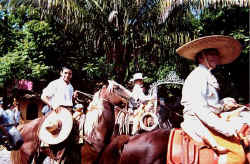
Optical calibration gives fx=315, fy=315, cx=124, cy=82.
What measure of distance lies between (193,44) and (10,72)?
12.9 m

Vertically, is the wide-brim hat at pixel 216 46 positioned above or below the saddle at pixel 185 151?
above

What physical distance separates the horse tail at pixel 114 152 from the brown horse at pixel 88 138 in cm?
140

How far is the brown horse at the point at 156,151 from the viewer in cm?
352

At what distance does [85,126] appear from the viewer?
589 centimetres

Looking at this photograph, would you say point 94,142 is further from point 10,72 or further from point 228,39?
point 10,72

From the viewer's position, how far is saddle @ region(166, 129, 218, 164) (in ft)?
11.5

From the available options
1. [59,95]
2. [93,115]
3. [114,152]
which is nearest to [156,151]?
[114,152]

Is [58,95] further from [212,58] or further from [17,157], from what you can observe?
[212,58]

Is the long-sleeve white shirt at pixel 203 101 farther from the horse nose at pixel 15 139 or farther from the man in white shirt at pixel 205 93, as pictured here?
the horse nose at pixel 15 139

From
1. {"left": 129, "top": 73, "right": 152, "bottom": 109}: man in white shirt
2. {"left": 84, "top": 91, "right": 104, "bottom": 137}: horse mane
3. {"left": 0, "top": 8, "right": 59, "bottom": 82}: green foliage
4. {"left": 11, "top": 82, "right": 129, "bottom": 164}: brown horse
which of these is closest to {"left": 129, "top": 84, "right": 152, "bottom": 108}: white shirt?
{"left": 129, "top": 73, "right": 152, "bottom": 109}: man in white shirt

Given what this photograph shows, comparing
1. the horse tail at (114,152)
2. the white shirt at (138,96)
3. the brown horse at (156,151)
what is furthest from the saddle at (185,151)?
the white shirt at (138,96)

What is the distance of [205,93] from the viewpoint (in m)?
3.58

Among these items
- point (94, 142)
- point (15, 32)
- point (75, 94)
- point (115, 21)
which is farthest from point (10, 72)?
point (94, 142)

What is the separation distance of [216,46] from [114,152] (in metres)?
1.86
